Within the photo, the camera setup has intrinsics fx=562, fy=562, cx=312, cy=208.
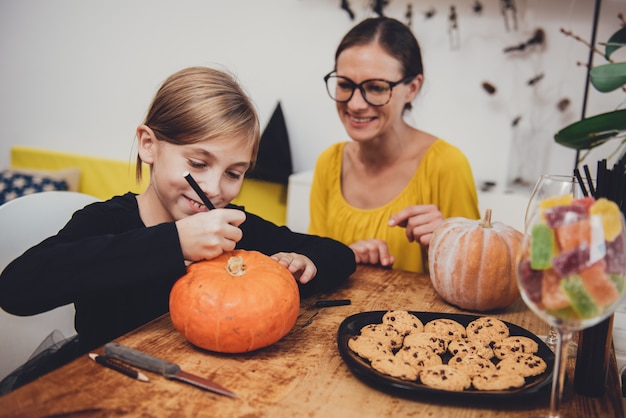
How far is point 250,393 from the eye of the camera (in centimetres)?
74

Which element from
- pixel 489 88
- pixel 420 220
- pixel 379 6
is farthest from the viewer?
pixel 379 6

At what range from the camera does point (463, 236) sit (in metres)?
1.15

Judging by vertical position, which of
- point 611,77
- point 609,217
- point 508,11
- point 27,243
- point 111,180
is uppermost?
point 508,11

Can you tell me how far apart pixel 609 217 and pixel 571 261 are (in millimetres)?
62

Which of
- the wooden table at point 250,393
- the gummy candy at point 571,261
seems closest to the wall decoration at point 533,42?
the wooden table at point 250,393

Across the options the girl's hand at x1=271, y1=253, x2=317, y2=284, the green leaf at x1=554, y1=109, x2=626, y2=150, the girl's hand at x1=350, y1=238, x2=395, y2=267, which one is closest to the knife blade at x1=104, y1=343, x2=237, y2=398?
the girl's hand at x1=271, y1=253, x2=317, y2=284

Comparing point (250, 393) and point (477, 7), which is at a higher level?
point (477, 7)

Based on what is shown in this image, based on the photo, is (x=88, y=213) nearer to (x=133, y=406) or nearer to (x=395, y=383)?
(x=133, y=406)

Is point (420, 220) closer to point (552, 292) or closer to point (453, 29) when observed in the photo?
point (552, 292)

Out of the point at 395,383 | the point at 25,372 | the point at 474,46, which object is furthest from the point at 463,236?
the point at 474,46

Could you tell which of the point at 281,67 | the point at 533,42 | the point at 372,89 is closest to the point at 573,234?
the point at 372,89

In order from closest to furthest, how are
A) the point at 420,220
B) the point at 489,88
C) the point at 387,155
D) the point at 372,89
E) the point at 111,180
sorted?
the point at 420,220 → the point at 372,89 → the point at 387,155 → the point at 489,88 → the point at 111,180

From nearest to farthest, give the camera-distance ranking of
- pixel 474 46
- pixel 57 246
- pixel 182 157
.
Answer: pixel 57 246
pixel 182 157
pixel 474 46

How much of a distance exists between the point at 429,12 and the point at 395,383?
2.23 metres
